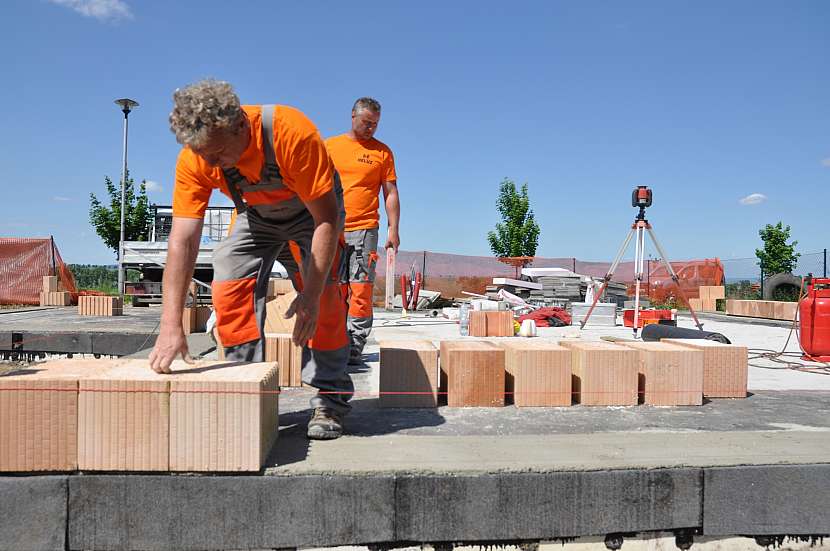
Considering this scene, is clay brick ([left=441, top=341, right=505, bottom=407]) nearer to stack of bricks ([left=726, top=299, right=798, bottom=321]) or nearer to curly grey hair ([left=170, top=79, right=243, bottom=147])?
curly grey hair ([left=170, top=79, right=243, bottom=147])

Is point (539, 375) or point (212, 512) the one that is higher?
point (539, 375)

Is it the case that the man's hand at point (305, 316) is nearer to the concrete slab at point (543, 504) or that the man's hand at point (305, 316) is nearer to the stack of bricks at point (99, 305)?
the concrete slab at point (543, 504)

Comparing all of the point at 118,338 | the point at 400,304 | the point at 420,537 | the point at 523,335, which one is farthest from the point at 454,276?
the point at 420,537

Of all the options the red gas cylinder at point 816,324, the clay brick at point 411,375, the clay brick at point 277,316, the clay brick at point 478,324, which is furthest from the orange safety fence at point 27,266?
the red gas cylinder at point 816,324

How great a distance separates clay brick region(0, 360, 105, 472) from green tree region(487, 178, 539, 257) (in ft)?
87.2

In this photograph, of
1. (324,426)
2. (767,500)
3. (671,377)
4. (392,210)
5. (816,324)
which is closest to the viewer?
(767,500)

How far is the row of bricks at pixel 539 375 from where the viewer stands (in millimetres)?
3717

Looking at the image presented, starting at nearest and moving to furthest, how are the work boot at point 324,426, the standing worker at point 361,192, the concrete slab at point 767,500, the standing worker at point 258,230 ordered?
the standing worker at point 258,230 → the concrete slab at point 767,500 → the work boot at point 324,426 → the standing worker at point 361,192

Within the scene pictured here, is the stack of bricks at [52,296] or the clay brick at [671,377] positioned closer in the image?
the clay brick at [671,377]

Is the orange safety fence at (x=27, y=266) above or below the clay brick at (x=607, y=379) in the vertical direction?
above

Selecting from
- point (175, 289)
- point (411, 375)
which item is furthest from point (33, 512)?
point (411, 375)

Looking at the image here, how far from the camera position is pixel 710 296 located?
18969 millimetres

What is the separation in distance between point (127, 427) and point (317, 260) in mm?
958

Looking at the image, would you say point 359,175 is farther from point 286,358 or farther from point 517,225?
point 517,225
